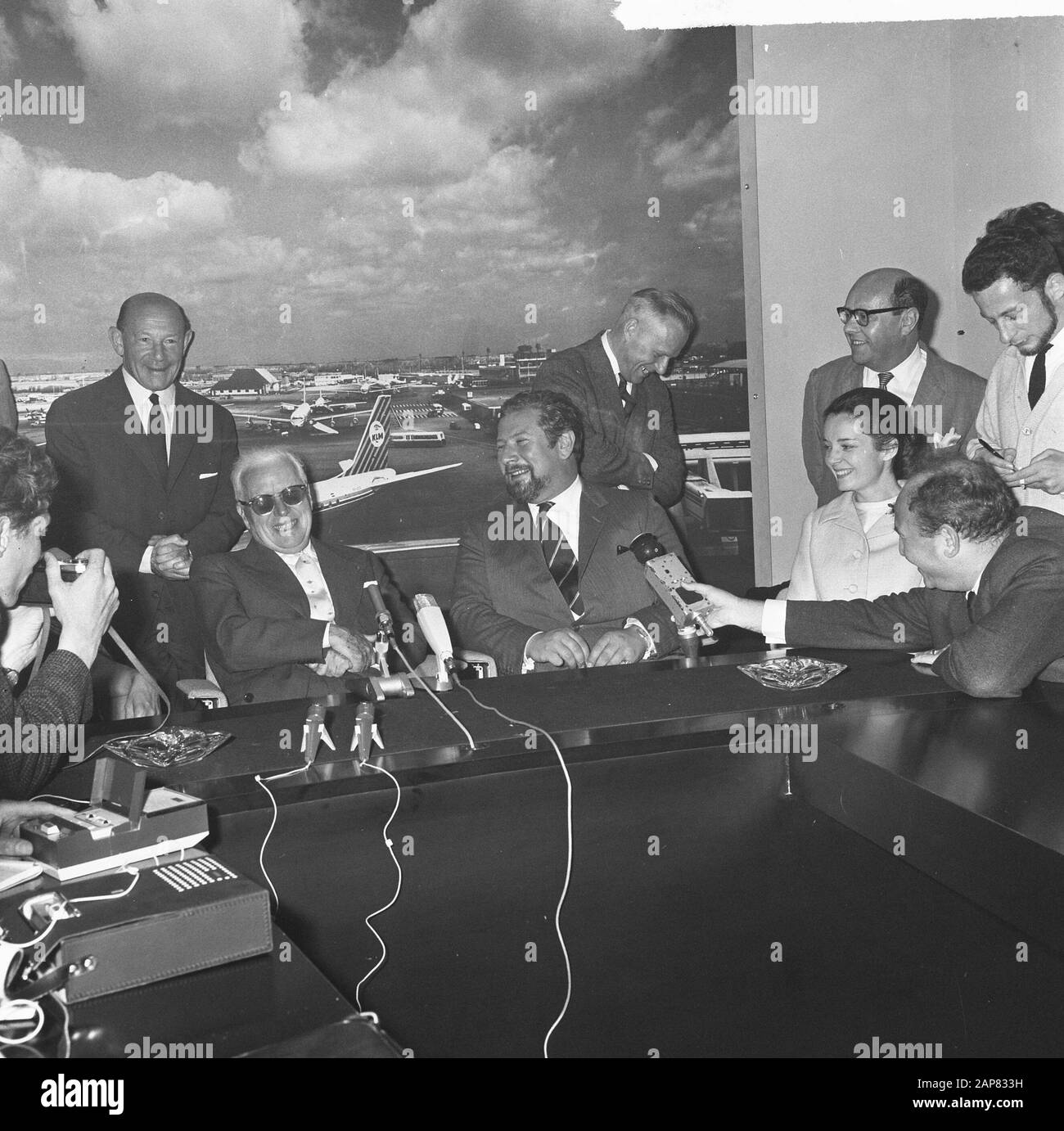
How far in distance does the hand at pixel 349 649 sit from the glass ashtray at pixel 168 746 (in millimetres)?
797

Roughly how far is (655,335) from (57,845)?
3.69 m

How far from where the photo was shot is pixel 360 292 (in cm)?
452

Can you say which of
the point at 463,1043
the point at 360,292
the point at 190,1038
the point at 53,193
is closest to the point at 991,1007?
the point at 463,1043

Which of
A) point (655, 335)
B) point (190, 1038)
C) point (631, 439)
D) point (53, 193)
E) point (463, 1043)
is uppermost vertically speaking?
point (53, 193)

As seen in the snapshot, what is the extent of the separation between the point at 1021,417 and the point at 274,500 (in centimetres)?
233

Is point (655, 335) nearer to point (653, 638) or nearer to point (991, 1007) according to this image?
point (653, 638)

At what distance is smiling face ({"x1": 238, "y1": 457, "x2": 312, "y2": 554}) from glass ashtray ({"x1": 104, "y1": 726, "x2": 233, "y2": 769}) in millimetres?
1104

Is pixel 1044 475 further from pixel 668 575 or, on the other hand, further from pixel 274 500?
pixel 274 500

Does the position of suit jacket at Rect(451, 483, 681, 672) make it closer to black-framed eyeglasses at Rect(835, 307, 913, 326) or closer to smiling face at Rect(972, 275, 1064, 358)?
smiling face at Rect(972, 275, 1064, 358)

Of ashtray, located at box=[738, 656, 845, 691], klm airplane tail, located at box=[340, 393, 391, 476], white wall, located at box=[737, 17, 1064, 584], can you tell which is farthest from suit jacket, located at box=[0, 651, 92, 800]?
white wall, located at box=[737, 17, 1064, 584]

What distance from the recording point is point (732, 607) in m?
3.04

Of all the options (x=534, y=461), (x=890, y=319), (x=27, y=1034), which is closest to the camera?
(x=27, y=1034)

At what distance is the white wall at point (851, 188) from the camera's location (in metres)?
4.99

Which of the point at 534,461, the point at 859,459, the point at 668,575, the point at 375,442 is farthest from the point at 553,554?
the point at 375,442
